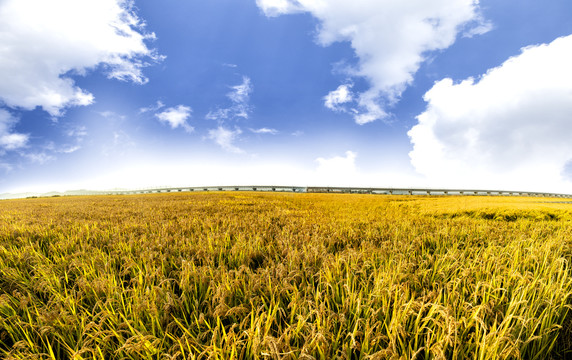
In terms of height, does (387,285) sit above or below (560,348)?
above

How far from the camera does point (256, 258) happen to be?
11.7ft

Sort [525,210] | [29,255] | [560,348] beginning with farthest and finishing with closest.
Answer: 1. [525,210]
2. [29,255]
3. [560,348]

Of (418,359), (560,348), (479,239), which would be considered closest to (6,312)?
(418,359)

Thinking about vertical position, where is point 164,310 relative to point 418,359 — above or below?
above

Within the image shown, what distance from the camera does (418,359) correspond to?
1744 mm

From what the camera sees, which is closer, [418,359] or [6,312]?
[418,359]

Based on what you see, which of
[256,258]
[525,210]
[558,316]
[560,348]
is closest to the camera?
[560,348]

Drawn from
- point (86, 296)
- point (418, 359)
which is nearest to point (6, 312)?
point (86, 296)

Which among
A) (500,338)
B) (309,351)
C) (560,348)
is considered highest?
(500,338)

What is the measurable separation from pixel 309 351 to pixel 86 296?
238cm

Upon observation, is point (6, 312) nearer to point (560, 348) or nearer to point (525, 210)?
point (560, 348)

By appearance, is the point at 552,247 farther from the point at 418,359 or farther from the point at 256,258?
the point at 256,258

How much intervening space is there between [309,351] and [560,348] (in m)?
2.28

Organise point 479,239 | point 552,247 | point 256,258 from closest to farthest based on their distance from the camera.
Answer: point 256,258
point 552,247
point 479,239
